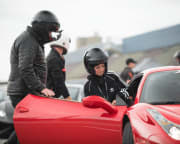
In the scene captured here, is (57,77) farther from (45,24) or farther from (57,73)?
(45,24)

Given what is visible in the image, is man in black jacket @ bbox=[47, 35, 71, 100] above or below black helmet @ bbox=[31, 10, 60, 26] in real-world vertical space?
below

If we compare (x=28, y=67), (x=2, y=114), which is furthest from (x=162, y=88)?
(x=2, y=114)

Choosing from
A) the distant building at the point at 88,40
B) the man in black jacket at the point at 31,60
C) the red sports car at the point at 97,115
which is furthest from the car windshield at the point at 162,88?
the distant building at the point at 88,40

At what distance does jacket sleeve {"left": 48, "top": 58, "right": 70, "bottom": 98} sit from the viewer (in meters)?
4.82

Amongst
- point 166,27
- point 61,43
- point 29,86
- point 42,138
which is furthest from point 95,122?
point 166,27

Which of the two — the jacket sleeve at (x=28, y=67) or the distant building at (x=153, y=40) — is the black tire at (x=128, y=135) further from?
the distant building at (x=153, y=40)

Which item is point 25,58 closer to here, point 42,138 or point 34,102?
point 34,102

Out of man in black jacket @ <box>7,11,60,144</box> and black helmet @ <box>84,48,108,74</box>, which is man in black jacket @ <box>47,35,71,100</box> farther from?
man in black jacket @ <box>7,11,60,144</box>

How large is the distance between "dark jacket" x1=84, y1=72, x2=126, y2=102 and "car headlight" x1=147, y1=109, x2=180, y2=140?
134 centimetres

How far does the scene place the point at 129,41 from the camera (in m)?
67.4

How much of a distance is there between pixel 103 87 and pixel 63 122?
0.96m

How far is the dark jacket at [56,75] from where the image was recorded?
4.84 metres

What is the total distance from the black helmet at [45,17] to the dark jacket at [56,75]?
1195 millimetres

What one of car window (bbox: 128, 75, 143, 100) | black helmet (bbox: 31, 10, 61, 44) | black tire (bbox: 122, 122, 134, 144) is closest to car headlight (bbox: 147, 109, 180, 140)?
black tire (bbox: 122, 122, 134, 144)
